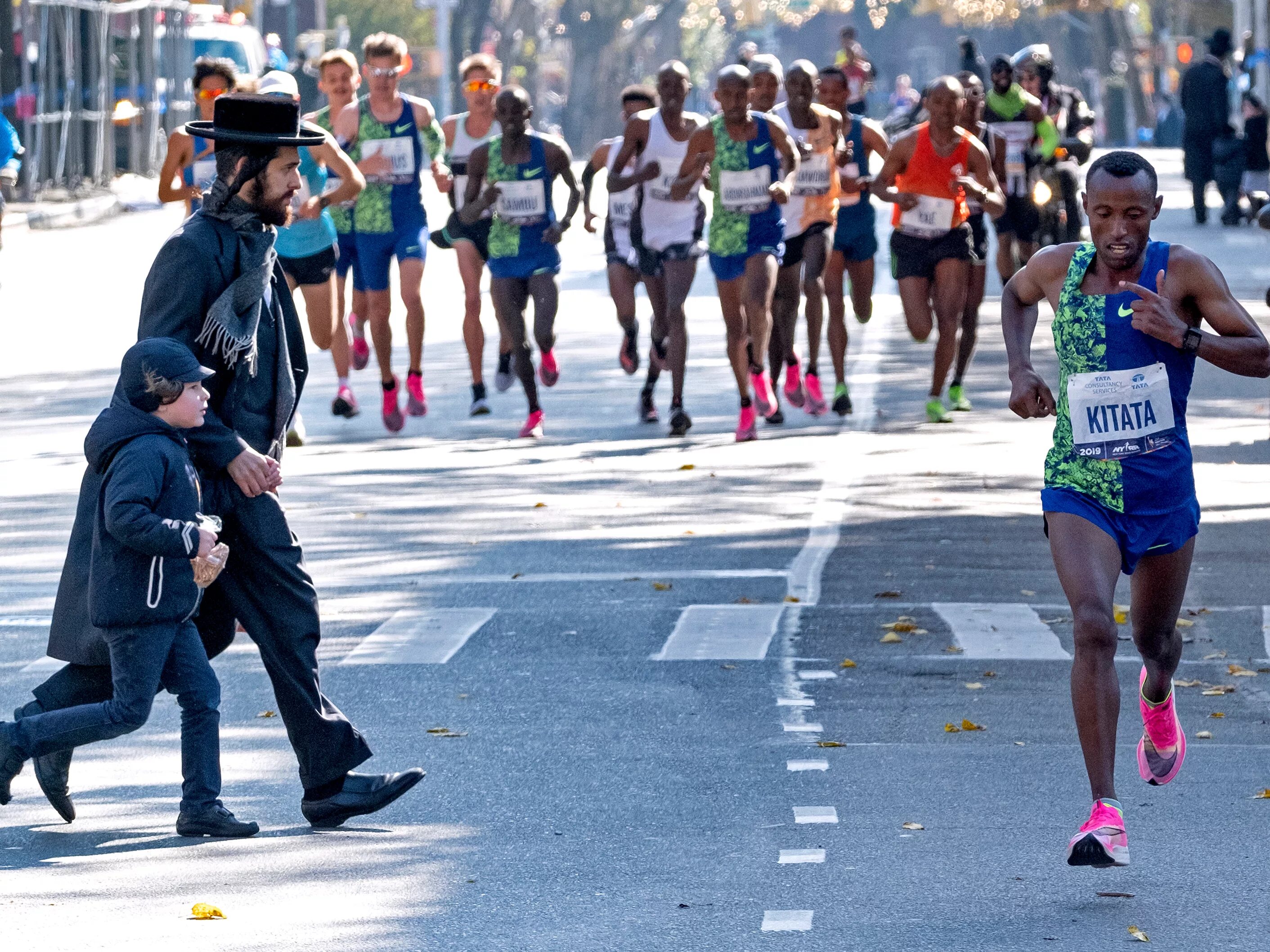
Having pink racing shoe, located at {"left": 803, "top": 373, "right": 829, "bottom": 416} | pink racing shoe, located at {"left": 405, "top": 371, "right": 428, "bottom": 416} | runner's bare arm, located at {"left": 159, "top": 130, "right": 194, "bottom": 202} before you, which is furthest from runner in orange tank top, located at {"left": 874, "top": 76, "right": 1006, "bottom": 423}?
runner's bare arm, located at {"left": 159, "top": 130, "right": 194, "bottom": 202}

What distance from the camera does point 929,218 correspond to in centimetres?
1442

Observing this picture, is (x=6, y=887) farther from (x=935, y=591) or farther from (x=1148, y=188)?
(x=935, y=591)

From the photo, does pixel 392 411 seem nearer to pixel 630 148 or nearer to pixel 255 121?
pixel 630 148

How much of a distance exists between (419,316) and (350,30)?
53999 millimetres

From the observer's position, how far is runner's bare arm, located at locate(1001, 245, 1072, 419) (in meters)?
6.19

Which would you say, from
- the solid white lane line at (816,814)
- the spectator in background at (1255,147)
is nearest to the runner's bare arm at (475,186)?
the solid white lane line at (816,814)

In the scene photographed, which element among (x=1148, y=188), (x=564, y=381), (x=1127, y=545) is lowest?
(x=564, y=381)

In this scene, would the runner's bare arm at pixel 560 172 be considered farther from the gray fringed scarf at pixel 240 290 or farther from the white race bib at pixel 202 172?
the gray fringed scarf at pixel 240 290

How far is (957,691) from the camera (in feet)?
27.1

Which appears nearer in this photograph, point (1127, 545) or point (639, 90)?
point (1127, 545)

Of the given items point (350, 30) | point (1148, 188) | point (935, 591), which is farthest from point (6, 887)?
point (350, 30)

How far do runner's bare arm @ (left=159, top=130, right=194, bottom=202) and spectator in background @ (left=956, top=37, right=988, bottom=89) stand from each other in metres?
13.3

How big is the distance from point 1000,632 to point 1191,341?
338cm

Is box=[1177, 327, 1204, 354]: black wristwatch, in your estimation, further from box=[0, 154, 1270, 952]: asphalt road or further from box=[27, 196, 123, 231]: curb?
box=[27, 196, 123, 231]: curb
